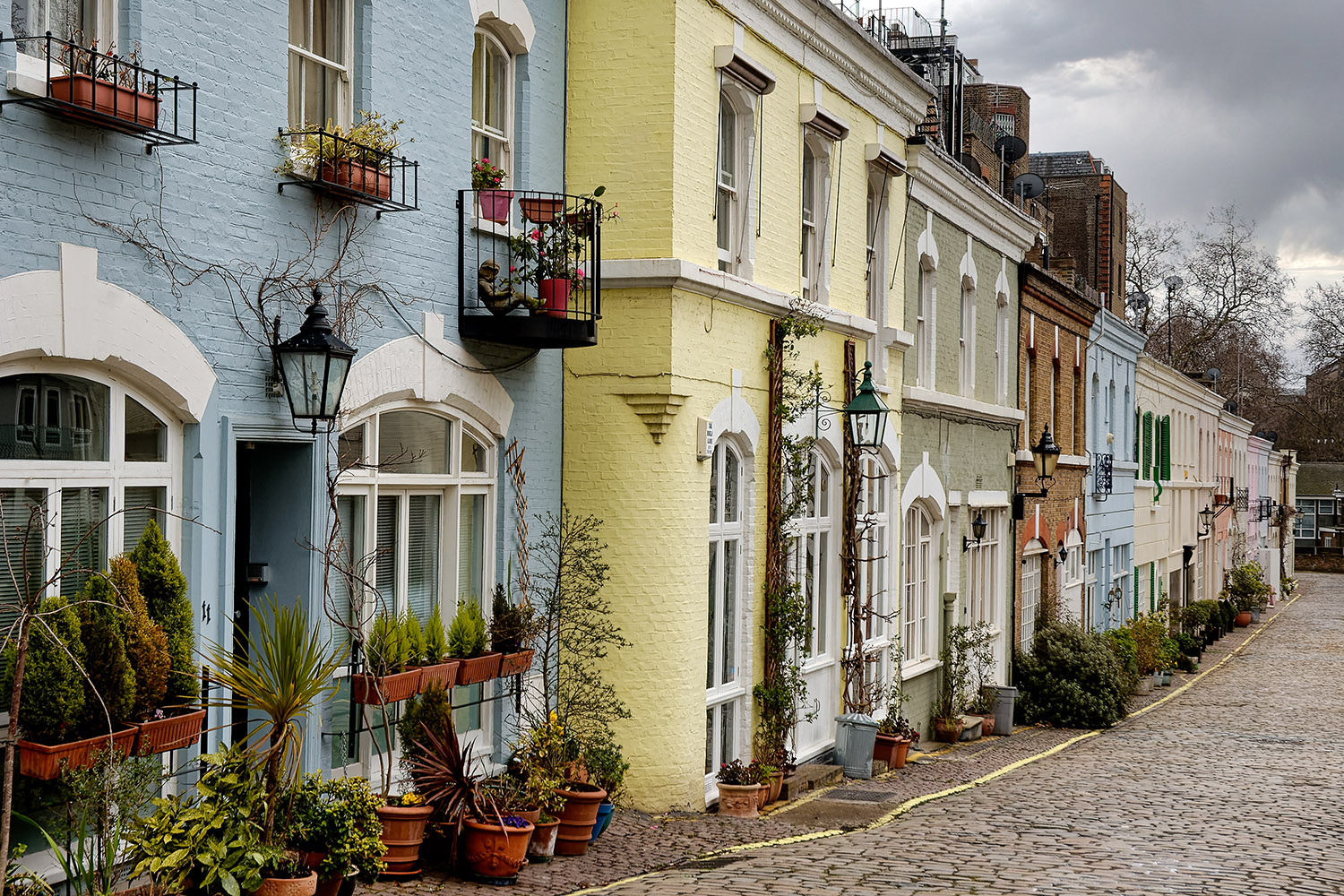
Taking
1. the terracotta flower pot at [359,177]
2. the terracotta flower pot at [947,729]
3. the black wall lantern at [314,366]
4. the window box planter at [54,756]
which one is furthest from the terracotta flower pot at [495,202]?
the terracotta flower pot at [947,729]

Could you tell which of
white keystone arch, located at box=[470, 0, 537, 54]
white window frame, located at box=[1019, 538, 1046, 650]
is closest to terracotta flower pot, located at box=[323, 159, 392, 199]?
white keystone arch, located at box=[470, 0, 537, 54]

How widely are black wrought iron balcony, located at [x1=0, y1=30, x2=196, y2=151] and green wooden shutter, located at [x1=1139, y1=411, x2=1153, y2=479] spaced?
32.2 metres

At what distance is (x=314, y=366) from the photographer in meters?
8.41

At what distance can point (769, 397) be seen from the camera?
13.9 meters

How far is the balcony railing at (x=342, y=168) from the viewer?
8656 millimetres

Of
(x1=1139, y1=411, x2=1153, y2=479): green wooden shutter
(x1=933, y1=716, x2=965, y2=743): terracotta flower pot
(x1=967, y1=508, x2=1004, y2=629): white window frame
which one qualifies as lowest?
(x1=933, y1=716, x2=965, y2=743): terracotta flower pot

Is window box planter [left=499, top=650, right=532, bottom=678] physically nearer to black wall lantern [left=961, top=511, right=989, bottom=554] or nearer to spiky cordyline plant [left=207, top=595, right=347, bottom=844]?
spiky cordyline plant [left=207, top=595, right=347, bottom=844]

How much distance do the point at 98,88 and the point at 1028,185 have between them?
72.1 ft

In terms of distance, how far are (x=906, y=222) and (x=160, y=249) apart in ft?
40.6

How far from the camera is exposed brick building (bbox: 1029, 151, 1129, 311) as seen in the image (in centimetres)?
4156

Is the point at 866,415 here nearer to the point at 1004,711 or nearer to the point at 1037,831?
the point at 1037,831

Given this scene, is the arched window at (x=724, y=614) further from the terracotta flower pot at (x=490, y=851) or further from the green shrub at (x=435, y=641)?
the terracotta flower pot at (x=490, y=851)

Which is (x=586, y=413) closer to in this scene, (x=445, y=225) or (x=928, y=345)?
(x=445, y=225)

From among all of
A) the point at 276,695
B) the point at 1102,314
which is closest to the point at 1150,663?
the point at 1102,314
